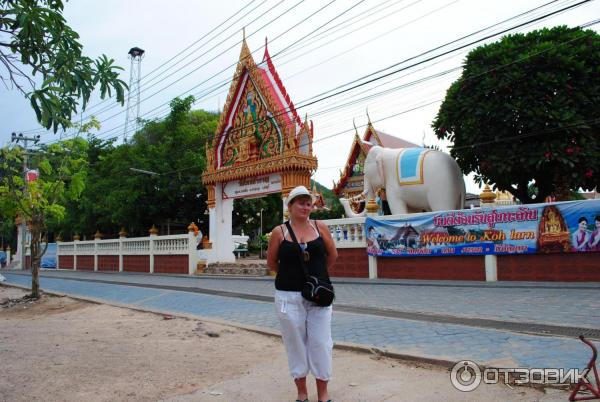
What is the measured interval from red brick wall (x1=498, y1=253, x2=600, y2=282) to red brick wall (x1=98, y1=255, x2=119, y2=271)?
19.8 meters

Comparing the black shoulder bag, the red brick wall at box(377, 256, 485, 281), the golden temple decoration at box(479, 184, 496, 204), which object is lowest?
the red brick wall at box(377, 256, 485, 281)

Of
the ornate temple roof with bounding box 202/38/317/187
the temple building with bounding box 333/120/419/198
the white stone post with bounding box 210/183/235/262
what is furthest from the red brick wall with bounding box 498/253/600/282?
the temple building with bounding box 333/120/419/198

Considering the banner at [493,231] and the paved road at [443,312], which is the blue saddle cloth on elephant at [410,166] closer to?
the banner at [493,231]

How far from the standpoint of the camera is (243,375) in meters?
4.51

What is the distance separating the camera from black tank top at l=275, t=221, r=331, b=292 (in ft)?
11.4

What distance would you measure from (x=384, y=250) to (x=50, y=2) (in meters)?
10.6

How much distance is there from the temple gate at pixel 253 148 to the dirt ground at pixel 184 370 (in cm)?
1090

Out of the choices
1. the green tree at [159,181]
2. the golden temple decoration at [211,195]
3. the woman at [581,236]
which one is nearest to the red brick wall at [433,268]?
the woman at [581,236]

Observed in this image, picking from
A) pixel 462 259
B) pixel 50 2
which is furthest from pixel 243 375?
pixel 462 259

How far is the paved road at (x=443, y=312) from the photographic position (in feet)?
15.7

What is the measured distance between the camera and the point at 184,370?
→ 478cm

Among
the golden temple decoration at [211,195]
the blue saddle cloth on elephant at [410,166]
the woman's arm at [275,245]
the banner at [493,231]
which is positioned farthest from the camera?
the golden temple decoration at [211,195]

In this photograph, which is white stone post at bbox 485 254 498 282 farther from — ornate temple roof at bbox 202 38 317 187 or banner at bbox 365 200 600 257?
ornate temple roof at bbox 202 38 317 187

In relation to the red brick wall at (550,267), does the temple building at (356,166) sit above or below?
above
